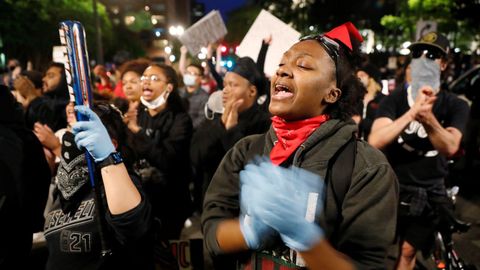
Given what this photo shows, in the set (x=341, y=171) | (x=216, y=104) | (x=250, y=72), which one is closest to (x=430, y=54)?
(x=250, y=72)

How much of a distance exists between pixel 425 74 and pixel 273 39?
1686mm

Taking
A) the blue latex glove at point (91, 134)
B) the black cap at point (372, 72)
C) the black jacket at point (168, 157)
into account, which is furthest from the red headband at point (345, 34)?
the black cap at point (372, 72)

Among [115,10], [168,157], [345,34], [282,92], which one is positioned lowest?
[168,157]

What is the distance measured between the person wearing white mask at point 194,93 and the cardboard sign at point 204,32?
1.24 m

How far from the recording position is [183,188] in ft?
13.1

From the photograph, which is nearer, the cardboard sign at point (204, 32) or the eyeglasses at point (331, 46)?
the eyeglasses at point (331, 46)

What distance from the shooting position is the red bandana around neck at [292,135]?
184 centimetres

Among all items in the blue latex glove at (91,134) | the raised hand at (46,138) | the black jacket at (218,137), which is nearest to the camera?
the blue latex glove at (91,134)

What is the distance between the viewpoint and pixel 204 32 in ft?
18.6

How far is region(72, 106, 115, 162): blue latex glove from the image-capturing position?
2.06 metres

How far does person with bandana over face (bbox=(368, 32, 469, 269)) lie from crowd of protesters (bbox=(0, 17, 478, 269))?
1 centimetres

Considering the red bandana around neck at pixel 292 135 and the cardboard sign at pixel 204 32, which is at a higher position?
the cardboard sign at pixel 204 32

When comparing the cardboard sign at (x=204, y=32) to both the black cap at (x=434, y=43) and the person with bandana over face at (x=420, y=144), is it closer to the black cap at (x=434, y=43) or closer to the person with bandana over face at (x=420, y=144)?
the person with bandana over face at (x=420, y=144)

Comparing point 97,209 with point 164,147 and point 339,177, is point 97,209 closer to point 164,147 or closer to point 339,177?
point 339,177
